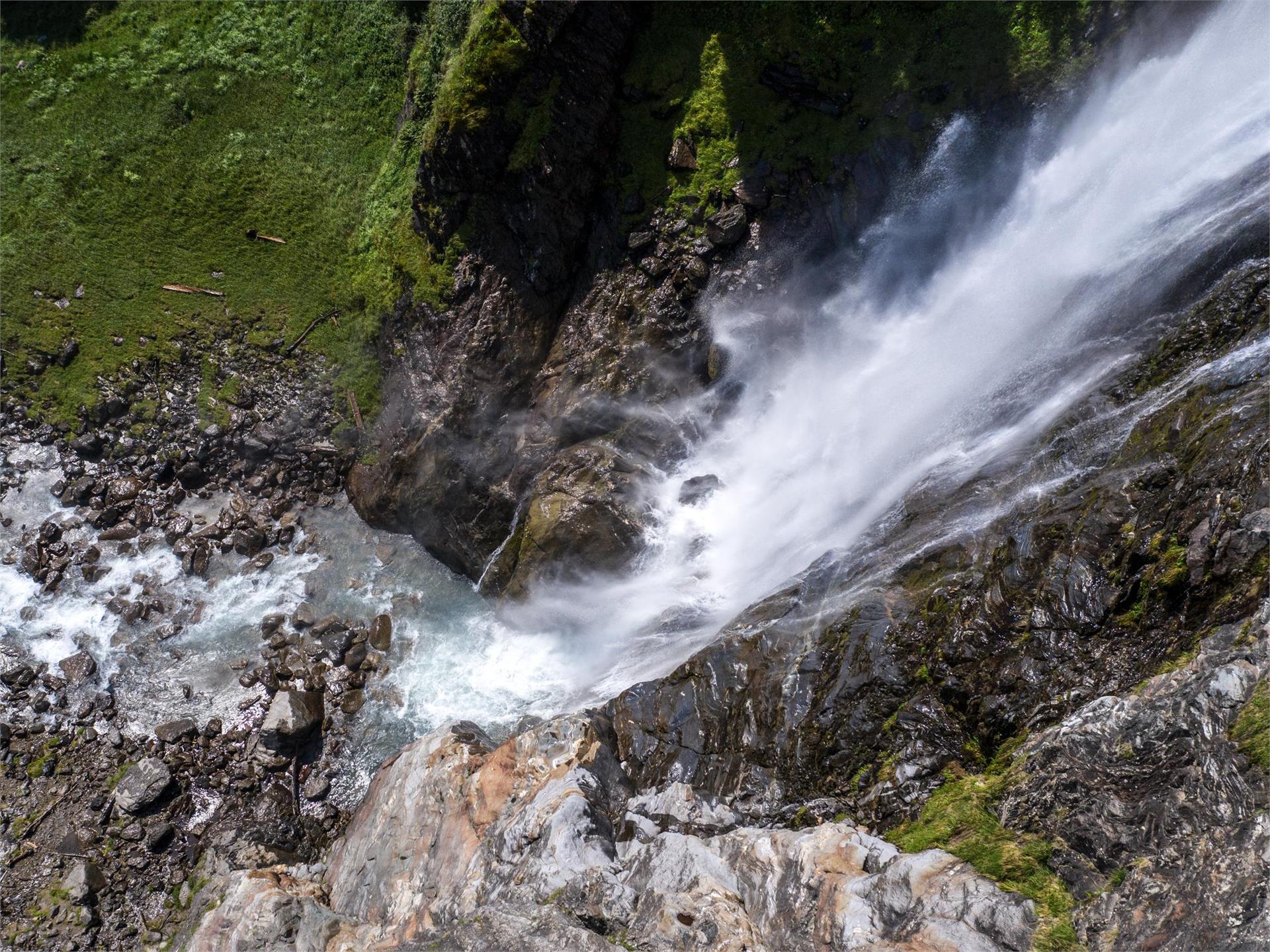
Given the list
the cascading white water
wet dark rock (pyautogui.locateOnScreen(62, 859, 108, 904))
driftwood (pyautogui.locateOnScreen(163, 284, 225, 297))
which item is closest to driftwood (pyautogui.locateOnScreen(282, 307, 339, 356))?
driftwood (pyautogui.locateOnScreen(163, 284, 225, 297))

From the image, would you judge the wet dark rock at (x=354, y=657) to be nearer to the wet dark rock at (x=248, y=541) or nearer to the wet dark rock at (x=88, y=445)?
the wet dark rock at (x=248, y=541)

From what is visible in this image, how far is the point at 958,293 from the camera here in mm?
17312

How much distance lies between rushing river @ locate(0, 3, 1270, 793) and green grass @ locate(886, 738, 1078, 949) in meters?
→ 4.64

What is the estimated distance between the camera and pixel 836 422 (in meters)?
Result: 17.5

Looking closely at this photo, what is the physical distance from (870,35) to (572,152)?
773 cm

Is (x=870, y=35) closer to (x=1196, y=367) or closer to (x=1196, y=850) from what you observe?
(x=1196, y=367)

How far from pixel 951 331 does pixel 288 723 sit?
18.2 metres

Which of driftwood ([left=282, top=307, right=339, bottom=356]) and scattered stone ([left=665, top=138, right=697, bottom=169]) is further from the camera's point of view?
driftwood ([left=282, top=307, right=339, bottom=356])

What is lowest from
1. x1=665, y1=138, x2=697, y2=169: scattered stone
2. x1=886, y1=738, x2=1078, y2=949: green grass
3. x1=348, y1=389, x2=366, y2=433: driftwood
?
x1=348, y1=389, x2=366, y2=433: driftwood

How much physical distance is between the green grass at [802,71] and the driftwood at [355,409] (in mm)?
9574

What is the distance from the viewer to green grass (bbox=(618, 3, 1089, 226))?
17.0 metres

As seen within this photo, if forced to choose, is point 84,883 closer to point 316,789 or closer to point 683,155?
point 316,789

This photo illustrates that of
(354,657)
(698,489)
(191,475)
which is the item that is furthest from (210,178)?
(698,489)

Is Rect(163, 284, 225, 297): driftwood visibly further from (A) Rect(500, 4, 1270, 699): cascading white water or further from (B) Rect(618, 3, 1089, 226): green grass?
(A) Rect(500, 4, 1270, 699): cascading white water
